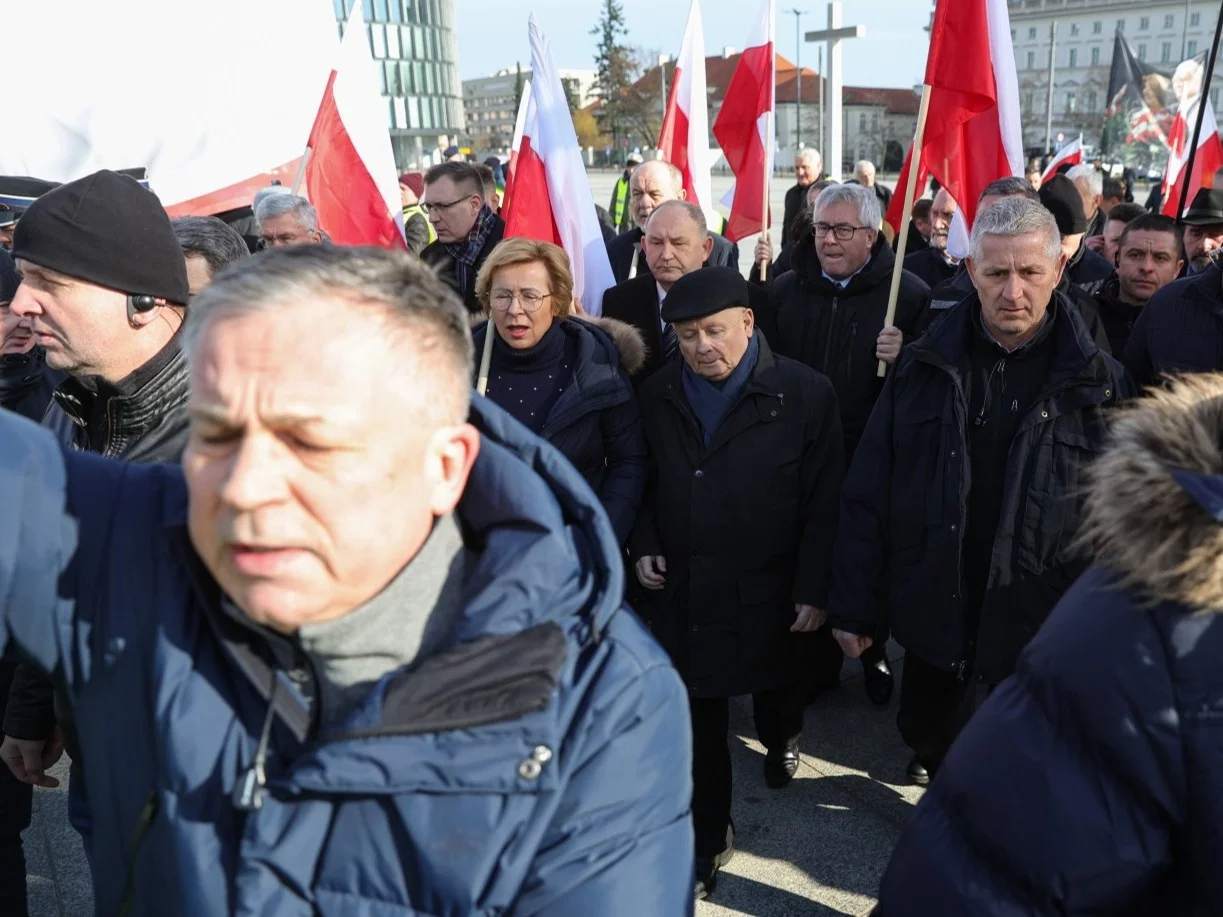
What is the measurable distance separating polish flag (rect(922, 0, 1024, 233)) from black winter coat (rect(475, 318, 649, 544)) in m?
2.05

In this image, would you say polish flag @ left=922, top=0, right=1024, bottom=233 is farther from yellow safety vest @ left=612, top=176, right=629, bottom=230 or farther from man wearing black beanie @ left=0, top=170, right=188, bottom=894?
yellow safety vest @ left=612, top=176, right=629, bottom=230

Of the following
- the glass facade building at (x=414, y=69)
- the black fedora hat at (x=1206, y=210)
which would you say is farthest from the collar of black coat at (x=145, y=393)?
the glass facade building at (x=414, y=69)

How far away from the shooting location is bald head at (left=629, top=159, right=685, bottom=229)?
19.9ft

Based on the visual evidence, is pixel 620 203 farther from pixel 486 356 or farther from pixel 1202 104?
pixel 486 356

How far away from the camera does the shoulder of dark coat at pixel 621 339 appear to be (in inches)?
149

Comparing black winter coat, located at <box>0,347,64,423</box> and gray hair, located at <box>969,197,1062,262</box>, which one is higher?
gray hair, located at <box>969,197,1062,262</box>

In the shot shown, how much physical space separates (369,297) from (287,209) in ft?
14.5

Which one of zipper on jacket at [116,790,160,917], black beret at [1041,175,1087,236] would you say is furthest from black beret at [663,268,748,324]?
black beret at [1041,175,1087,236]

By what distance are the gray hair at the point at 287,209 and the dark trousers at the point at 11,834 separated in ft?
10.00

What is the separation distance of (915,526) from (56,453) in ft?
8.22

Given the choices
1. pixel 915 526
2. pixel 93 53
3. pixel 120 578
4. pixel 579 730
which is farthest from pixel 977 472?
pixel 93 53

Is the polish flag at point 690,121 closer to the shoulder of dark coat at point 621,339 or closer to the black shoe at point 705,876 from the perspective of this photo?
the shoulder of dark coat at point 621,339

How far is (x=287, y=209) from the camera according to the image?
17.3 ft

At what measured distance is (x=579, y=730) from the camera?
1222 millimetres
